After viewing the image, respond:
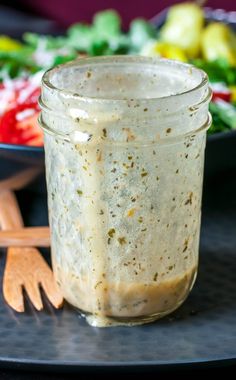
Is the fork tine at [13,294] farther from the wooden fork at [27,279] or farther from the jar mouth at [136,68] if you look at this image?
the jar mouth at [136,68]

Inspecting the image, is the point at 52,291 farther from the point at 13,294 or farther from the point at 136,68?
the point at 136,68

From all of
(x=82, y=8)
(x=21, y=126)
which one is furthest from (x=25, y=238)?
(x=82, y=8)

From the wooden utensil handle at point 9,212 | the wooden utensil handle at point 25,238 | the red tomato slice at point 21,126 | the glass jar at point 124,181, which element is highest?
the glass jar at point 124,181

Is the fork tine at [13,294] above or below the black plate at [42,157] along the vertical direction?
below

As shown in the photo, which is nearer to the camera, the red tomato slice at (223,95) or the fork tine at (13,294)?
the fork tine at (13,294)

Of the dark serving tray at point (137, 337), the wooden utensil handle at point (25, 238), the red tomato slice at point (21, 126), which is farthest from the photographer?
the red tomato slice at point (21, 126)

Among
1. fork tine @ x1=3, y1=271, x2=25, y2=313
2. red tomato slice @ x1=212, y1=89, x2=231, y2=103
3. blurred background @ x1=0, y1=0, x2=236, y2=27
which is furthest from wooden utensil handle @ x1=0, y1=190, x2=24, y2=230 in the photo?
blurred background @ x1=0, y1=0, x2=236, y2=27

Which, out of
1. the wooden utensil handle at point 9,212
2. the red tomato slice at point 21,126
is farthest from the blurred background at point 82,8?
the wooden utensil handle at point 9,212

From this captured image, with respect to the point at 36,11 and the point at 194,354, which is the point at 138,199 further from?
the point at 36,11

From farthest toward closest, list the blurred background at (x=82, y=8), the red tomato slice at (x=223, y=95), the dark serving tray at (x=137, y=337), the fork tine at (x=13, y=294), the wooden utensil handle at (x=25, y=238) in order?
the blurred background at (x=82, y=8) < the red tomato slice at (x=223, y=95) < the wooden utensil handle at (x=25, y=238) < the fork tine at (x=13, y=294) < the dark serving tray at (x=137, y=337)
